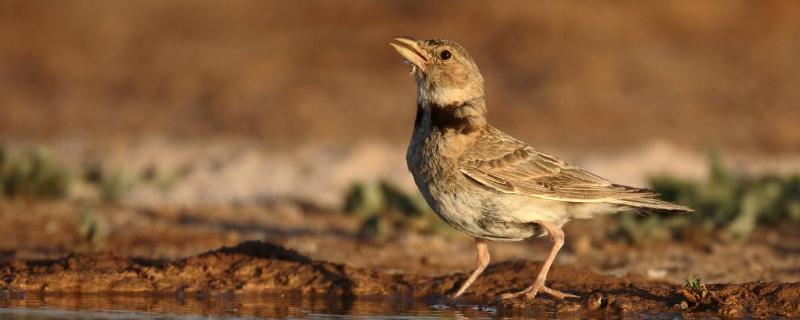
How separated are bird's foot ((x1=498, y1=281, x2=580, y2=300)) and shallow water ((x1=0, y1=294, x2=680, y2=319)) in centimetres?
Result: 10

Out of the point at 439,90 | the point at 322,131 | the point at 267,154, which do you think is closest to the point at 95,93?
the point at 322,131

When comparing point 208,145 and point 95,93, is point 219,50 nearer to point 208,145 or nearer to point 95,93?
point 95,93

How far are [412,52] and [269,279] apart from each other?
5.44ft

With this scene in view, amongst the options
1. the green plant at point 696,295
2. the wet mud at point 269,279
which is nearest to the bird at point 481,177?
the wet mud at point 269,279

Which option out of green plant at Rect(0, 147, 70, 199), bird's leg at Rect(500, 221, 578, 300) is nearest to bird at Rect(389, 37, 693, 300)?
bird's leg at Rect(500, 221, 578, 300)

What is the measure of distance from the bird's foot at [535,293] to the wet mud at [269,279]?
3 centimetres

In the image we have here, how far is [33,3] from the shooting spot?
84.3 feet

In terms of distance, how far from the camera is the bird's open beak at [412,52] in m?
8.05

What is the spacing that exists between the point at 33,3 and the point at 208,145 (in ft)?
32.9

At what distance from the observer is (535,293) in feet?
24.9

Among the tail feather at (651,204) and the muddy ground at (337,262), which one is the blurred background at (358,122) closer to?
A: the muddy ground at (337,262)

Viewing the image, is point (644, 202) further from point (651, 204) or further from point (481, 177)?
point (481, 177)

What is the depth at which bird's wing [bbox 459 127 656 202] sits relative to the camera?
24.9ft

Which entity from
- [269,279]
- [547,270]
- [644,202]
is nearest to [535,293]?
[547,270]
